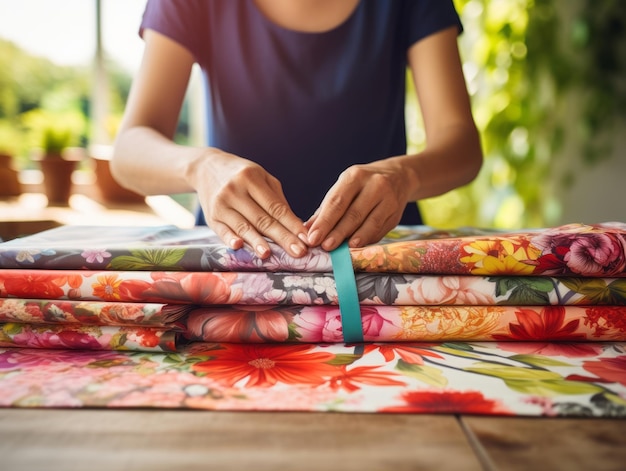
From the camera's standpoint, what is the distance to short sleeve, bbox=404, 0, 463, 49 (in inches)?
37.5

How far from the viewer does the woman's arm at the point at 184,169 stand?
1.63ft

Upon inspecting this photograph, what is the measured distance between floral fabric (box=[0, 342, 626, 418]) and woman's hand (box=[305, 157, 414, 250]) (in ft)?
0.34

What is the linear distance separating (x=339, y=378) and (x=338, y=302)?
0.08 meters

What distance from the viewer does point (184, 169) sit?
640 mm

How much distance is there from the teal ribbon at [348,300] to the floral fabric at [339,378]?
15mm

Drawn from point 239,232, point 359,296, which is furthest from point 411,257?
point 239,232

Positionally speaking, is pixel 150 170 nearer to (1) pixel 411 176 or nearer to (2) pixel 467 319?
(1) pixel 411 176

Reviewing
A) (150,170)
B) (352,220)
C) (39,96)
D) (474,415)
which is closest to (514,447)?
(474,415)

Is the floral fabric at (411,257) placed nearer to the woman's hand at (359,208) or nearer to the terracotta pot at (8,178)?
the woman's hand at (359,208)

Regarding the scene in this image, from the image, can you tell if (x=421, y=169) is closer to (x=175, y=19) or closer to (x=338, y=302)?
(x=338, y=302)

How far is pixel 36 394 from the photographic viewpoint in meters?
0.35

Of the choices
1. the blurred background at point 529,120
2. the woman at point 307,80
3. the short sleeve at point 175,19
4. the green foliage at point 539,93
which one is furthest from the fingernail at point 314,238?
the green foliage at point 539,93

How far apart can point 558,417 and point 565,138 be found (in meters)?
1.77

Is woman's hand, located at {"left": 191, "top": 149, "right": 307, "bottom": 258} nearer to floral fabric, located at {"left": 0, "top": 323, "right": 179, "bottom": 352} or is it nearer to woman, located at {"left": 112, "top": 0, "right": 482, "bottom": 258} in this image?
floral fabric, located at {"left": 0, "top": 323, "right": 179, "bottom": 352}
